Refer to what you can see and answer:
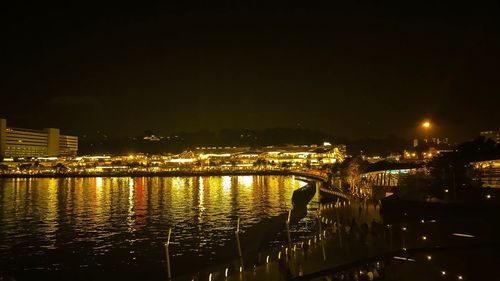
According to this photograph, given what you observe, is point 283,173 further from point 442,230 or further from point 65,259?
point 442,230

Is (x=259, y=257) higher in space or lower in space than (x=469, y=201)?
lower

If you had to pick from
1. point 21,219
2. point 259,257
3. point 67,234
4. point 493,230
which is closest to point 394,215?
point 259,257

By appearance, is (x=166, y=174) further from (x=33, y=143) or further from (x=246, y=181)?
(x=33, y=143)

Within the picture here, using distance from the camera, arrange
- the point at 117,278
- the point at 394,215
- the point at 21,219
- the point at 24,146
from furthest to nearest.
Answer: the point at 24,146 → the point at 21,219 → the point at 117,278 → the point at 394,215

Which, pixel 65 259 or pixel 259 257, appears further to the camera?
pixel 65 259

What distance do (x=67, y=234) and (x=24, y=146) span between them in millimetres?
123700

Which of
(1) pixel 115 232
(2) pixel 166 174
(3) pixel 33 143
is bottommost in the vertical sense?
(1) pixel 115 232

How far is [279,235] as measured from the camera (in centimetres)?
2105

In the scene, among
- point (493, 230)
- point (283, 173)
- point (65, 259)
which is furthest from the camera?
point (283, 173)

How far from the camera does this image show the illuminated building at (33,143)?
427ft

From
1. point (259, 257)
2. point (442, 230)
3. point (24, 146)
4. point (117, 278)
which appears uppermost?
point (24, 146)

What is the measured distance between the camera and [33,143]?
140375 mm

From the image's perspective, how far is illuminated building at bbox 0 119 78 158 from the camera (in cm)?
13000

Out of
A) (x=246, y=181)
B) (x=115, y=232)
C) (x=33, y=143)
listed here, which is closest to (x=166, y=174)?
(x=246, y=181)
